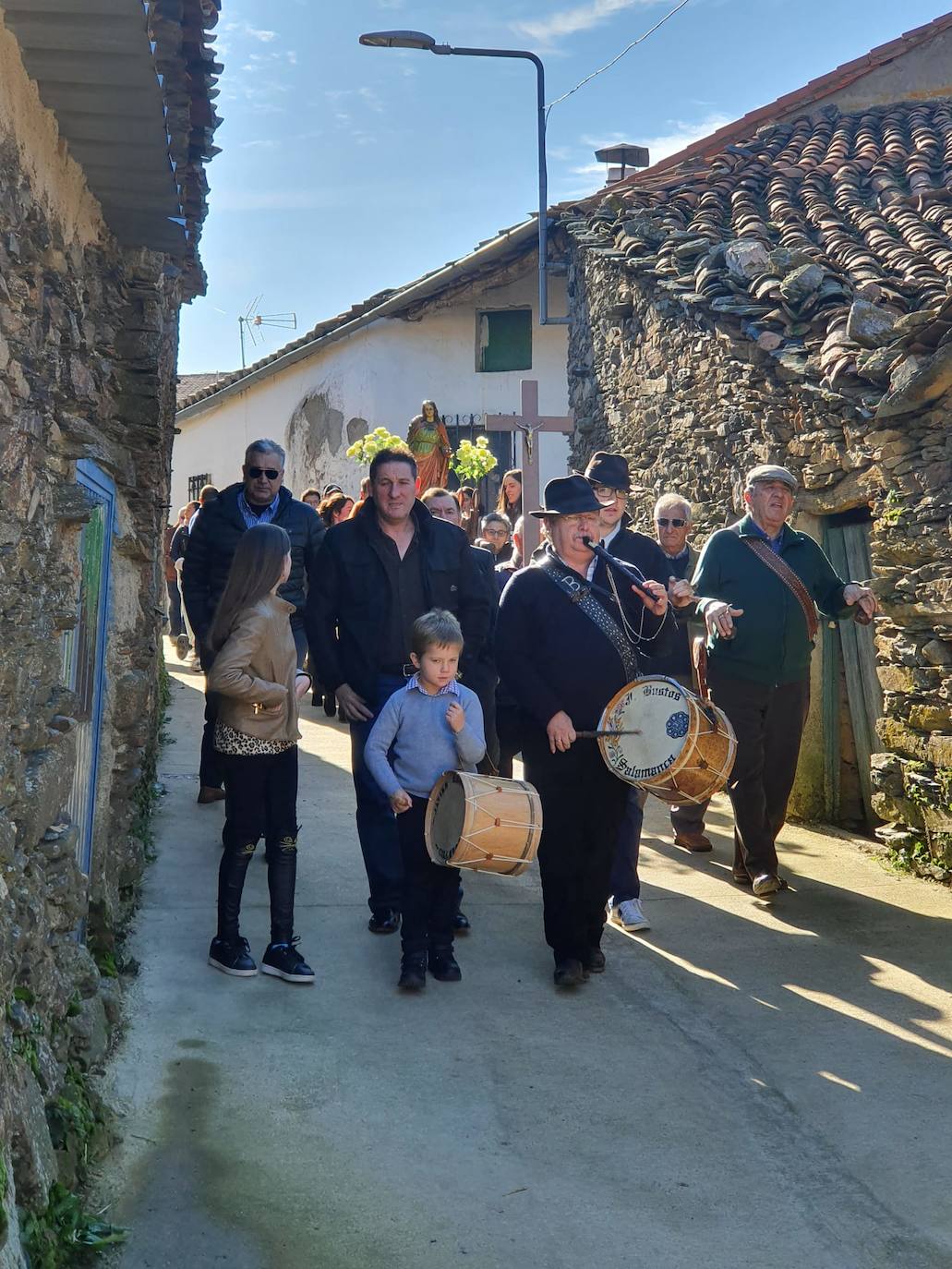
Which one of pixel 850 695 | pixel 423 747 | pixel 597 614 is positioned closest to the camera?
pixel 423 747

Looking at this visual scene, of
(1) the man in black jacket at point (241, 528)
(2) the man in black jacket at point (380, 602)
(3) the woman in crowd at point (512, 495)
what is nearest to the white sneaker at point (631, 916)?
(2) the man in black jacket at point (380, 602)

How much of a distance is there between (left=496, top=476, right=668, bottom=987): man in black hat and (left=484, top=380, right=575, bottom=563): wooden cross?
5126 mm

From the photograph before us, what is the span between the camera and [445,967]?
527 centimetres

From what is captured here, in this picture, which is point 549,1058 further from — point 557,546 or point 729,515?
point 729,515

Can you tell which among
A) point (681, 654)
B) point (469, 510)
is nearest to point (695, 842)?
point (681, 654)

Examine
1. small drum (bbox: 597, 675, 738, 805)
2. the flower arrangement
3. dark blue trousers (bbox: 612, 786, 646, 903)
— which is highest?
the flower arrangement

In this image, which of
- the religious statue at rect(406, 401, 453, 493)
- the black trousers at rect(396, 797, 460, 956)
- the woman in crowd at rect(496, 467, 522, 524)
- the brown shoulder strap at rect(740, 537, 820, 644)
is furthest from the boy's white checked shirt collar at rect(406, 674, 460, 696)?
the religious statue at rect(406, 401, 453, 493)

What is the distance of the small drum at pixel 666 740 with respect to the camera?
501 centimetres

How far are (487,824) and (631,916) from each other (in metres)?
1.52

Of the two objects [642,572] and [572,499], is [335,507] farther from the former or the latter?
[572,499]

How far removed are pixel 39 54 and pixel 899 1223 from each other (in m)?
3.66

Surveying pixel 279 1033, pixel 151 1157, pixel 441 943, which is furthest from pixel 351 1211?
pixel 441 943

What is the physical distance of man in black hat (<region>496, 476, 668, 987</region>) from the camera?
530 centimetres

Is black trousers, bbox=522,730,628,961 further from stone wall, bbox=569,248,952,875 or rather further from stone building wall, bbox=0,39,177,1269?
stone wall, bbox=569,248,952,875
